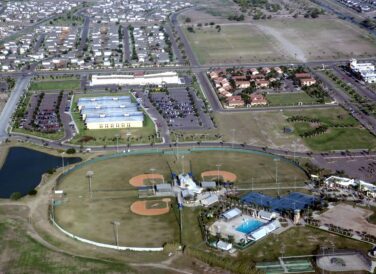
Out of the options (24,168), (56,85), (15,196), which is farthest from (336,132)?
(56,85)

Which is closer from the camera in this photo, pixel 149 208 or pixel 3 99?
pixel 149 208

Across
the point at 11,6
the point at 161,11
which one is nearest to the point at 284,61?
the point at 161,11

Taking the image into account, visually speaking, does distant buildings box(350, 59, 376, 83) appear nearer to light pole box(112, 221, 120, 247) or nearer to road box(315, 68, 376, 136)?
road box(315, 68, 376, 136)

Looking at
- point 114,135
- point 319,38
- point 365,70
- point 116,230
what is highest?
point 116,230

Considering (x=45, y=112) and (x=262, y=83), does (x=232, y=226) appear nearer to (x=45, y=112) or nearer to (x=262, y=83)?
(x=45, y=112)

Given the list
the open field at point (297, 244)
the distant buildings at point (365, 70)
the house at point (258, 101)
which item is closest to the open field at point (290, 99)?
the house at point (258, 101)

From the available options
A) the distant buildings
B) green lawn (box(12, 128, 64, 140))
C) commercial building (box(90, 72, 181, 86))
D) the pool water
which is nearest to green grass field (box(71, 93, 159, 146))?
green lawn (box(12, 128, 64, 140))

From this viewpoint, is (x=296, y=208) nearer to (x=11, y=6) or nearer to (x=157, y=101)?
(x=157, y=101)
